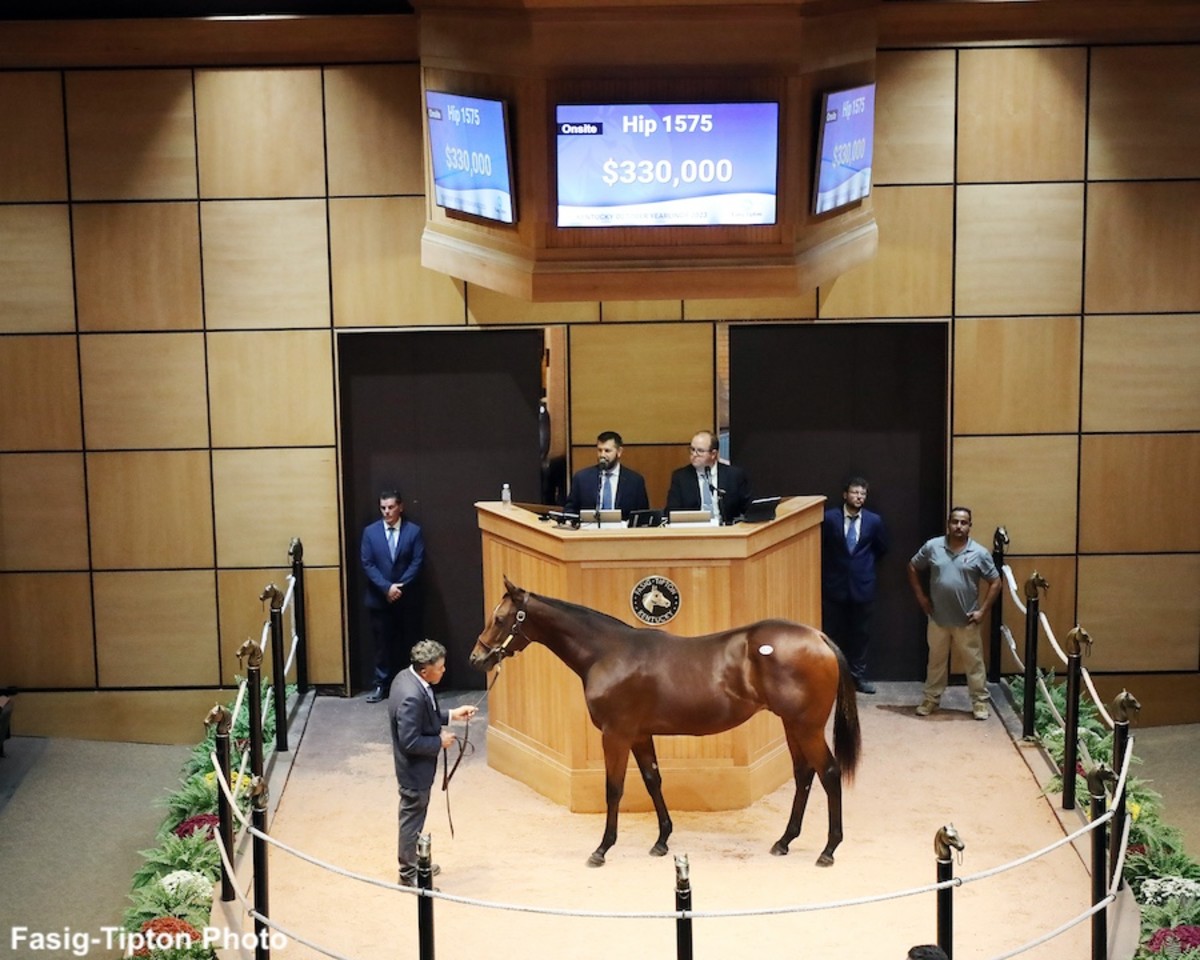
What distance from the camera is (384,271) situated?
1192 centimetres

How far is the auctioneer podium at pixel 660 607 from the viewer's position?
981 cm

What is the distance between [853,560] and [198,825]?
4665mm

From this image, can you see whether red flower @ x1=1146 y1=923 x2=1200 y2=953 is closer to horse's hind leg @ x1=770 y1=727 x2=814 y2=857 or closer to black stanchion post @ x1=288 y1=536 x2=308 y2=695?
horse's hind leg @ x1=770 y1=727 x2=814 y2=857

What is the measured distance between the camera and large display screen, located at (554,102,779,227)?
9.83 meters

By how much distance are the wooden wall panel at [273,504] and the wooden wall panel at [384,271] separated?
3.42ft

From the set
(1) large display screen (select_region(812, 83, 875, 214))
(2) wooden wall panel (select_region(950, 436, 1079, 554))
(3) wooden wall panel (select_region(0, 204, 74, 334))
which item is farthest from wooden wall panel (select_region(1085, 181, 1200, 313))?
(3) wooden wall panel (select_region(0, 204, 74, 334))

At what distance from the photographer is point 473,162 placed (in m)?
10.4

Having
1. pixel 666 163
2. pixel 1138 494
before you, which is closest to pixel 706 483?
pixel 666 163

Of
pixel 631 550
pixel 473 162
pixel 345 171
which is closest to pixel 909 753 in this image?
pixel 631 550

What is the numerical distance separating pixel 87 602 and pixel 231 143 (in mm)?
3312

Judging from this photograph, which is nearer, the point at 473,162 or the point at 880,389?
the point at 473,162

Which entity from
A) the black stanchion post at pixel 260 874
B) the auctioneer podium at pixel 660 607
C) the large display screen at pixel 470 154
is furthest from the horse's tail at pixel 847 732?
the large display screen at pixel 470 154

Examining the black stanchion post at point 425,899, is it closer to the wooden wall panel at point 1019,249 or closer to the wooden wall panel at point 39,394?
the wooden wall panel at point 39,394

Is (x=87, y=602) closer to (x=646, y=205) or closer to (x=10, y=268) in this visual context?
(x=10, y=268)
